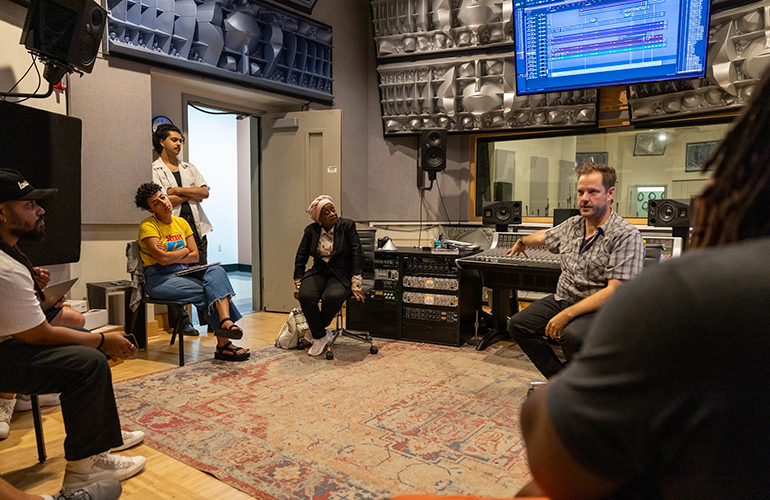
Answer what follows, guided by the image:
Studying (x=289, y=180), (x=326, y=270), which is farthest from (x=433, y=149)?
(x=326, y=270)

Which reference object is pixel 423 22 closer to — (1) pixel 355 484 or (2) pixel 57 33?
(2) pixel 57 33

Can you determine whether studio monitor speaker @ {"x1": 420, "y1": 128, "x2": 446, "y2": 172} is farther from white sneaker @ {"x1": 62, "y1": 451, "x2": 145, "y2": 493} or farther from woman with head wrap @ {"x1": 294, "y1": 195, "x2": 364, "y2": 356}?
white sneaker @ {"x1": 62, "y1": 451, "x2": 145, "y2": 493}

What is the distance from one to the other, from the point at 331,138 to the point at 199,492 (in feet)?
12.6

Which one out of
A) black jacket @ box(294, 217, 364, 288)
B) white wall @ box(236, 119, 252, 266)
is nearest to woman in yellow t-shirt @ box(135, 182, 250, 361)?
black jacket @ box(294, 217, 364, 288)

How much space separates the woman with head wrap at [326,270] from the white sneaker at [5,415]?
186 cm

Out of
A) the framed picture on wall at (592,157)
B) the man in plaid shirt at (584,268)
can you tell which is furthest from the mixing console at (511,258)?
the framed picture on wall at (592,157)

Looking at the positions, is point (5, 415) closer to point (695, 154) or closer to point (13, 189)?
point (13, 189)

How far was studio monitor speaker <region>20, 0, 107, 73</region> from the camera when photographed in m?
2.92

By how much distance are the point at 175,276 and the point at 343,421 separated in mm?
1813

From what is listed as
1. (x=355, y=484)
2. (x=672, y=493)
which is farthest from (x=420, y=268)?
(x=672, y=493)

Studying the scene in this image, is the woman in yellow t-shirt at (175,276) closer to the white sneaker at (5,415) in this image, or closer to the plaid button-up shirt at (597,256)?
the white sneaker at (5,415)

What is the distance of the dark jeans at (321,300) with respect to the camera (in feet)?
12.9

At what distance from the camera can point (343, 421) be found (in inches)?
108

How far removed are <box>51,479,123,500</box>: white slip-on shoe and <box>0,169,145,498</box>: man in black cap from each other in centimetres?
7
